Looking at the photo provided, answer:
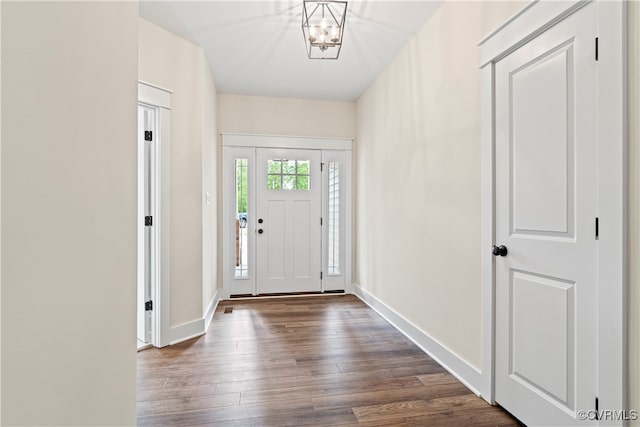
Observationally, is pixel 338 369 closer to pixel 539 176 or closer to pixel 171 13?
pixel 539 176

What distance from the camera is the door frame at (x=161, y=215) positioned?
2785 millimetres

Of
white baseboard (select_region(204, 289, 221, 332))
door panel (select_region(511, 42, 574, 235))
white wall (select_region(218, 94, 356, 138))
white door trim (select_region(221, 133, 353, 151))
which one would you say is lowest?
white baseboard (select_region(204, 289, 221, 332))

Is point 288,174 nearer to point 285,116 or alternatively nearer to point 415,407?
point 285,116

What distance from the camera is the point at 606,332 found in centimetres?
128

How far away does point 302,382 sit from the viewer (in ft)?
7.11

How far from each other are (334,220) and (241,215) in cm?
129

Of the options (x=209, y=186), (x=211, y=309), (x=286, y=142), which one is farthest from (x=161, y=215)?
(x=286, y=142)

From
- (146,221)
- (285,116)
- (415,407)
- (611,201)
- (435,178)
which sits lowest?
(415,407)

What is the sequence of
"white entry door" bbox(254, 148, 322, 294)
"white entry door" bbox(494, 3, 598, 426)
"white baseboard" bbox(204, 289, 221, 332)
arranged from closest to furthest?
"white entry door" bbox(494, 3, 598, 426)
"white baseboard" bbox(204, 289, 221, 332)
"white entry door" bbox(254, 148, 322, 294)

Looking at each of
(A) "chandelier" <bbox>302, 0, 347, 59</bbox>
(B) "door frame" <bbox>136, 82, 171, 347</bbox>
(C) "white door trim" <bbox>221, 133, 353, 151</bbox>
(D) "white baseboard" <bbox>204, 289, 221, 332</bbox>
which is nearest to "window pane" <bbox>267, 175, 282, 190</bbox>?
(C) "white door trim" <bbox>221, 133, 353, 151</bbox>

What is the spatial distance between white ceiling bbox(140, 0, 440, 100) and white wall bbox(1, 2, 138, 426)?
5.52 feet

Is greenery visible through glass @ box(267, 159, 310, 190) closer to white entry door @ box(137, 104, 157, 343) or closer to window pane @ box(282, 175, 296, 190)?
window pane @ box(282, 175, 296, 190)

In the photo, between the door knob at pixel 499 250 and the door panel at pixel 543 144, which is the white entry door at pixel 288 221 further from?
the door panel at pixel 543 144

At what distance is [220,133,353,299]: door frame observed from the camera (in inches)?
169
